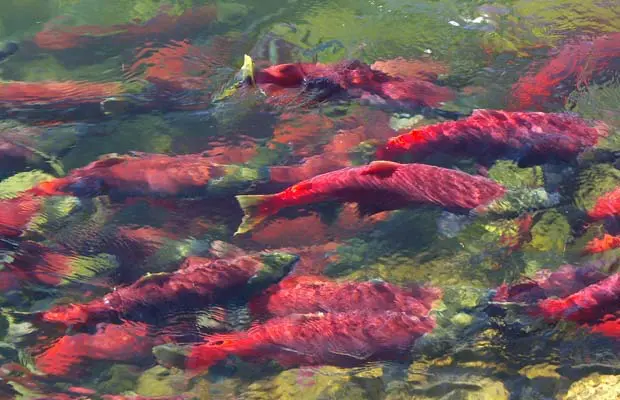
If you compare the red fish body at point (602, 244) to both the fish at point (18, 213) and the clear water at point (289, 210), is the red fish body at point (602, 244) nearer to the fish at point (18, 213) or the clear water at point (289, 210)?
the clear water at point (289, 210)

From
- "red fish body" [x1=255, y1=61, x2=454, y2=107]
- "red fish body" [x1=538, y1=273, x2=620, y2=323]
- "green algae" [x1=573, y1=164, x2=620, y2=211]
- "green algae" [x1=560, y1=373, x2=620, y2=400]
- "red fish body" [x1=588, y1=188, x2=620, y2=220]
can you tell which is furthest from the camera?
"red fish body" [x1=255, y1=61, x2=454, y2=107]

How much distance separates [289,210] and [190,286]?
2.59 ft

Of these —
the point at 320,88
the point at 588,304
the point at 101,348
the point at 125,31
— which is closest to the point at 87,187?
the point at 101,348

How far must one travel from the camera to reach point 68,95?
534cm

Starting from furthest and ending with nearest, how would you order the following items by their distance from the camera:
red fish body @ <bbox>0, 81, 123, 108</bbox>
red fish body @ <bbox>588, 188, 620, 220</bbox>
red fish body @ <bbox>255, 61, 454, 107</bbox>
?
1. red fish body @ <bbox>0, 81, 123, 108</bbox>
2. red fish body @ <bbox>255, 61, 454, 107</bbox>
3. red fish body @ <bbox>588, 188, 620, 220</bbox>

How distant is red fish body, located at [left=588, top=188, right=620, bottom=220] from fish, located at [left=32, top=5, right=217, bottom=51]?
3570 mm

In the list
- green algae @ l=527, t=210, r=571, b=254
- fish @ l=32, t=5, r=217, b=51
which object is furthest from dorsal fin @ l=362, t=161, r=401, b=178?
fish @ l=32, t=5, r=217, b=51

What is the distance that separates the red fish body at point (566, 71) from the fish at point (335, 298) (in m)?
1.86

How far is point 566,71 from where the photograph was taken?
16.8 ft

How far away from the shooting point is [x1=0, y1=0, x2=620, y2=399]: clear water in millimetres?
3504

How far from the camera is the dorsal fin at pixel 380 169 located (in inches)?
153

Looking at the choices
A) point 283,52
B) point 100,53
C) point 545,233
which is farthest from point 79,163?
point 545,233

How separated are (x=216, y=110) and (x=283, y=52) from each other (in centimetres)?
85

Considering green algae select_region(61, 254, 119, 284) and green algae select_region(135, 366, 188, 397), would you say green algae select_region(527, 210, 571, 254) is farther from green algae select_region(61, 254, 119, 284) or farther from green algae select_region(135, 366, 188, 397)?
green algae select_region(61, 254, 119, 284)
